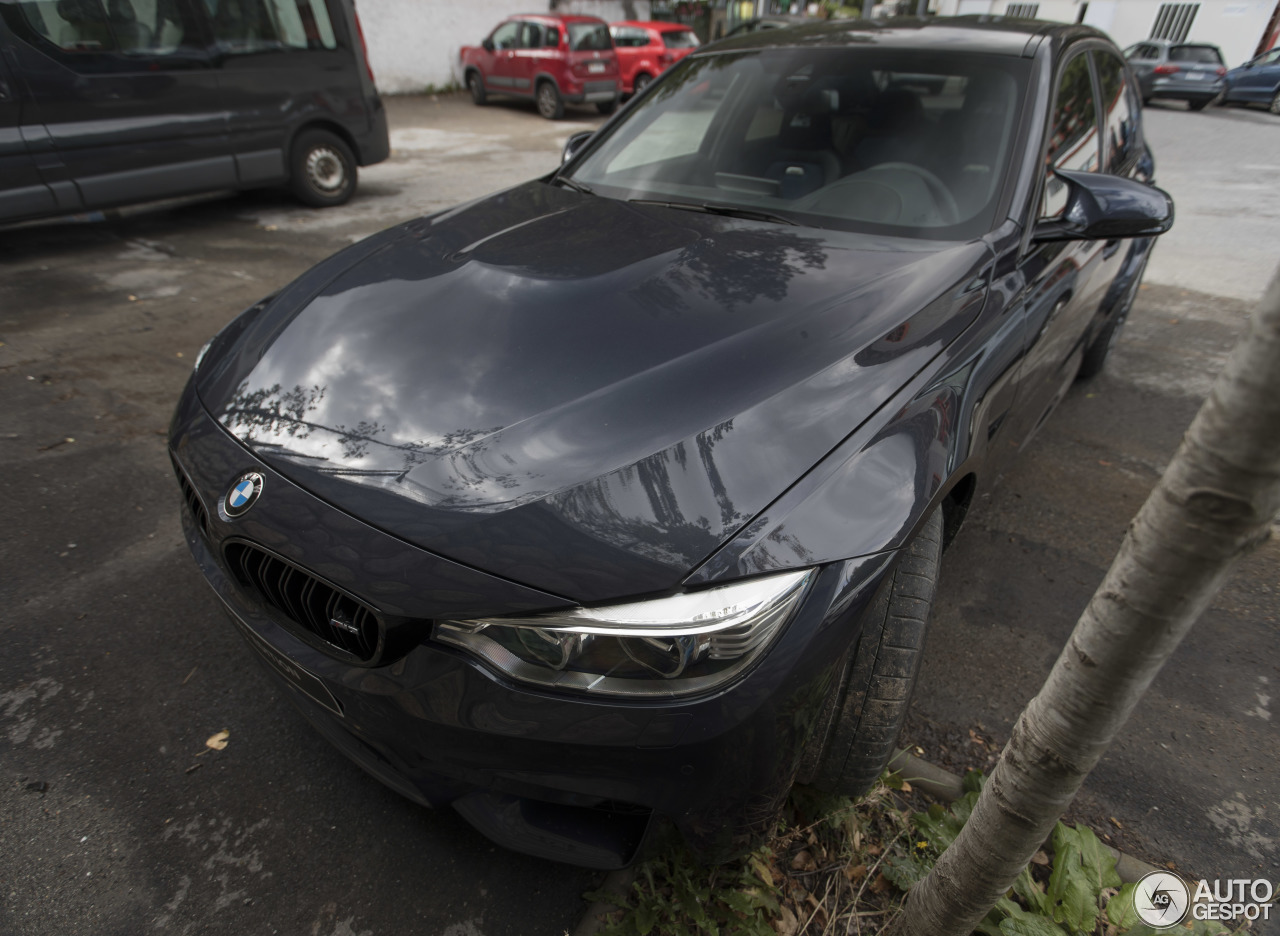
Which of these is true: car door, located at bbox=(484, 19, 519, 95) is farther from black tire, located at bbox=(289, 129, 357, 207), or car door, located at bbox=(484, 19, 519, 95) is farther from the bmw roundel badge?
the bmw roundel badge

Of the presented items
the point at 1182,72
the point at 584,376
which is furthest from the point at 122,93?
the point at 1182,72

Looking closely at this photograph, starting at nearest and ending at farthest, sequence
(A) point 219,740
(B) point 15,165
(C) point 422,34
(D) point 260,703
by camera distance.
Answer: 1. (A) point 219,740
2. (D) point 260,703
3. (B) point 15,165
4. (C) point 422,34

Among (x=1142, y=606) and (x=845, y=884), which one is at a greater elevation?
(x=1142, y=606)

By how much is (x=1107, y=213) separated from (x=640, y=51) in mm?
13979

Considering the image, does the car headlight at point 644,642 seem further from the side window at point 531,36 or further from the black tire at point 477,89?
the black tire at point 477,89

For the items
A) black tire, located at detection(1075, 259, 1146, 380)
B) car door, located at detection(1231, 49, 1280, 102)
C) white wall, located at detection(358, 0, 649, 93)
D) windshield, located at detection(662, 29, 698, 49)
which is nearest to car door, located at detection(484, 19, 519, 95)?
white wall, located at detection(358, 0, 649, 93)

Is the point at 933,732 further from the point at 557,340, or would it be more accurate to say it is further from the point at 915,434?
the point at 557,340

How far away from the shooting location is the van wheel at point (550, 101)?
13.0 meters

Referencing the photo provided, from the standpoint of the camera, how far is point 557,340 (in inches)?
67.9

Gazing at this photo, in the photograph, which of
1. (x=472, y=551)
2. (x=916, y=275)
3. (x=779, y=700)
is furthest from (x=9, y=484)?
(x=916, y=275)

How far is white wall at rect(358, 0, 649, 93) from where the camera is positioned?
14.5 meters

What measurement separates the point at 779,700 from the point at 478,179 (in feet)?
26.8

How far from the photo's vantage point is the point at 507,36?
1372 centimetres

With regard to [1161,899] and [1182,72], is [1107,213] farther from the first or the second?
[1182,72]
